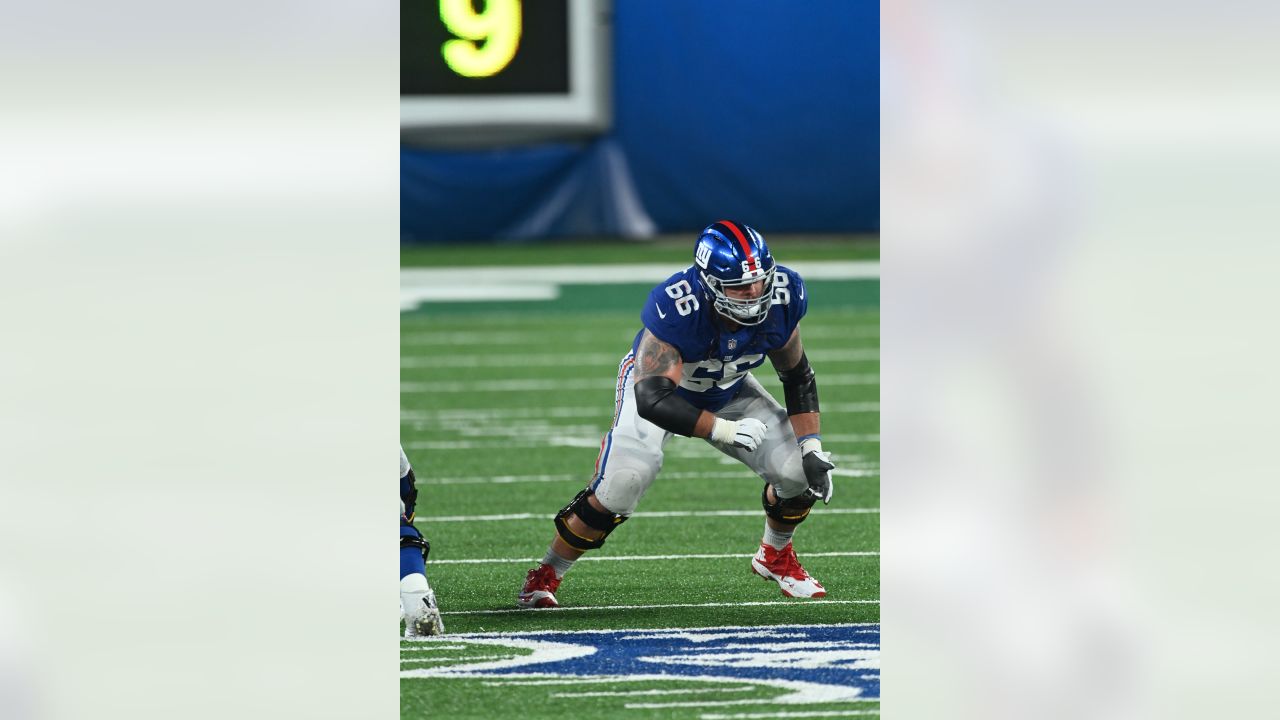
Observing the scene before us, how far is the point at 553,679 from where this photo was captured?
→ 4.17 m

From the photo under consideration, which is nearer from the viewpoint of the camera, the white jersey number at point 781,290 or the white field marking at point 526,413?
the white jersey number at point 781,290

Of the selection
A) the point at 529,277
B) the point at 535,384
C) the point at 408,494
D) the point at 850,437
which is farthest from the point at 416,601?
the point at 529,277

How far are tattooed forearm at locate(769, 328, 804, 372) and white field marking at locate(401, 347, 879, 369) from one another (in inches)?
216

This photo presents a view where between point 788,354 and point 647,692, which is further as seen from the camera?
point 788,354

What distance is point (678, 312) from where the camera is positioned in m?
4.96

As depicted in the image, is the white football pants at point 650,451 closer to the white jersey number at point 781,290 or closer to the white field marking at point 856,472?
the white jersey number at point 781,290

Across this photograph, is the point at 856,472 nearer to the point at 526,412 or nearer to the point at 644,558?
the point at 644,558

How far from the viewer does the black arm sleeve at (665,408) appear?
16.0 ft

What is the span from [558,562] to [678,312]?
798 mm

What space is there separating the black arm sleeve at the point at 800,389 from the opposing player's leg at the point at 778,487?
79 mm

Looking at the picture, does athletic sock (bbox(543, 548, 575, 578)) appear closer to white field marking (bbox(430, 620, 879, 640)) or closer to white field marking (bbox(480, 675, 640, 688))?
white field marking (bbox(430, 620, 879, 640))

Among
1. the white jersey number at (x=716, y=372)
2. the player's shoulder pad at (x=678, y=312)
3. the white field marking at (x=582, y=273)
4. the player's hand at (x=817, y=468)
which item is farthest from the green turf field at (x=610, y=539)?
the white field marking at (x=582, y=273)
